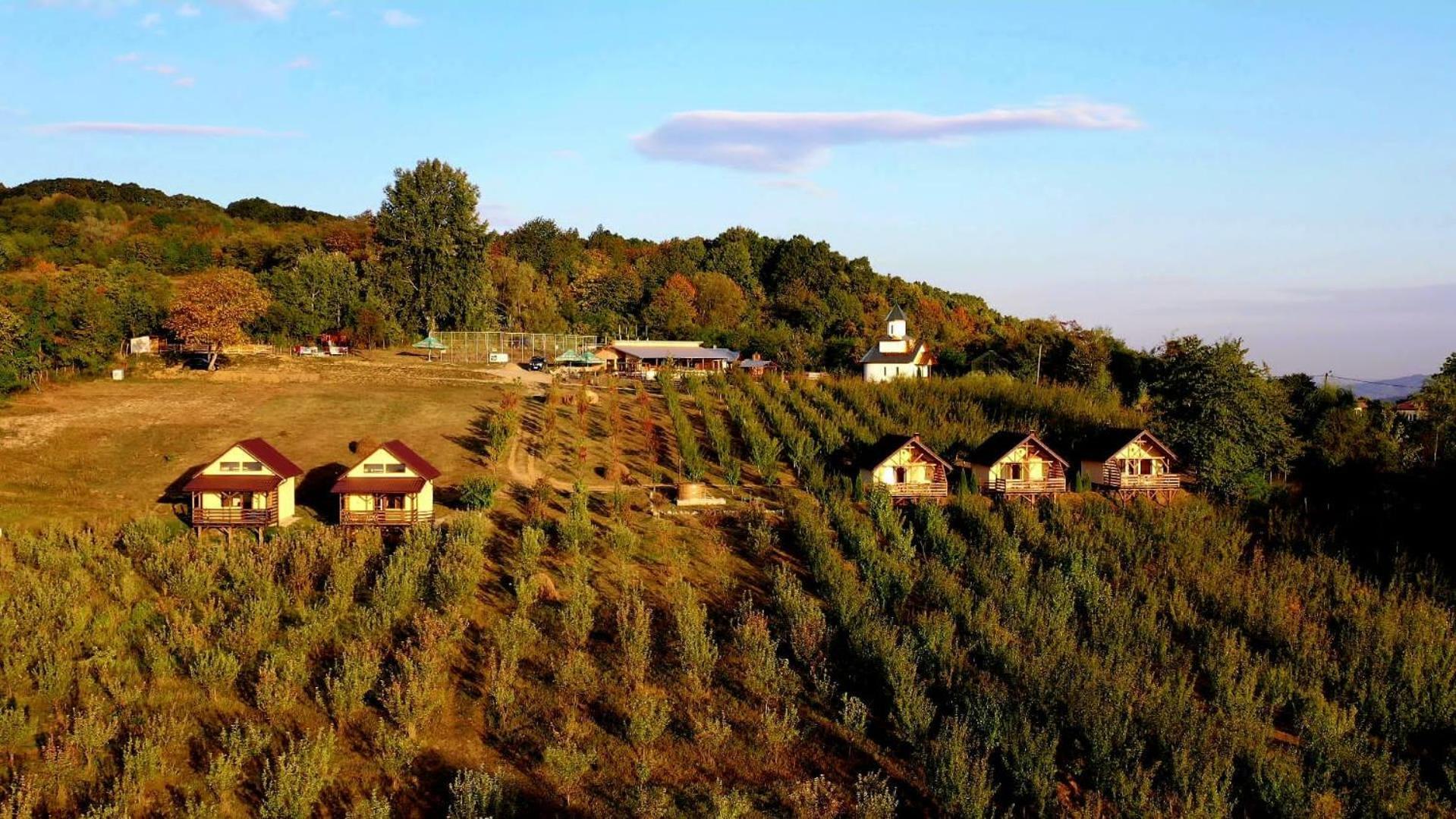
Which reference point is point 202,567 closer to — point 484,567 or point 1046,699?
point 484,567

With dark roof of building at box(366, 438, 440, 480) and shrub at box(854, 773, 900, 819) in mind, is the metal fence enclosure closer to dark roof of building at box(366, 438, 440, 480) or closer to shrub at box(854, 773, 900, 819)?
dark roof of building at box(366, 438, 440, 480)

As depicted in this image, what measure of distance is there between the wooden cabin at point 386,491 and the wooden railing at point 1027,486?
2794 centimetres

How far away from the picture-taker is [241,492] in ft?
128

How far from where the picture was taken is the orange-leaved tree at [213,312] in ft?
229

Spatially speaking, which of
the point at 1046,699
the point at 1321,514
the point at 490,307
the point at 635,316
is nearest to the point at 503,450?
the point at 1046,699

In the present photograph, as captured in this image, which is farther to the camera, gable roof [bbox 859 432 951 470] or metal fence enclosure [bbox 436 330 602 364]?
metal fence enclosure [bbox 436 330 602 364]

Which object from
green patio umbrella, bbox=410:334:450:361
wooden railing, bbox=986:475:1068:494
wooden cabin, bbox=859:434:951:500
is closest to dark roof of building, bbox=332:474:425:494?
wooden cabin, bbox=859:434:951:500

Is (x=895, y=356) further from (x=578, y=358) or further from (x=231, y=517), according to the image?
(x=231, y=517)

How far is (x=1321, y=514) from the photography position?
4644 cm

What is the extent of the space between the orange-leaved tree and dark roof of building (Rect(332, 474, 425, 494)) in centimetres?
3763

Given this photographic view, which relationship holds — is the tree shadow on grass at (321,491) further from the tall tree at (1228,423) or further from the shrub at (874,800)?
the tall tree at (1228,423)

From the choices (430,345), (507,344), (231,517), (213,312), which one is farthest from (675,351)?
(231,517)

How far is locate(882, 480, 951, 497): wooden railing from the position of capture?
46.2 metres

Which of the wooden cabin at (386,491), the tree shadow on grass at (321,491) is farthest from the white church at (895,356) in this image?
the wooden cabin at (386,491)
